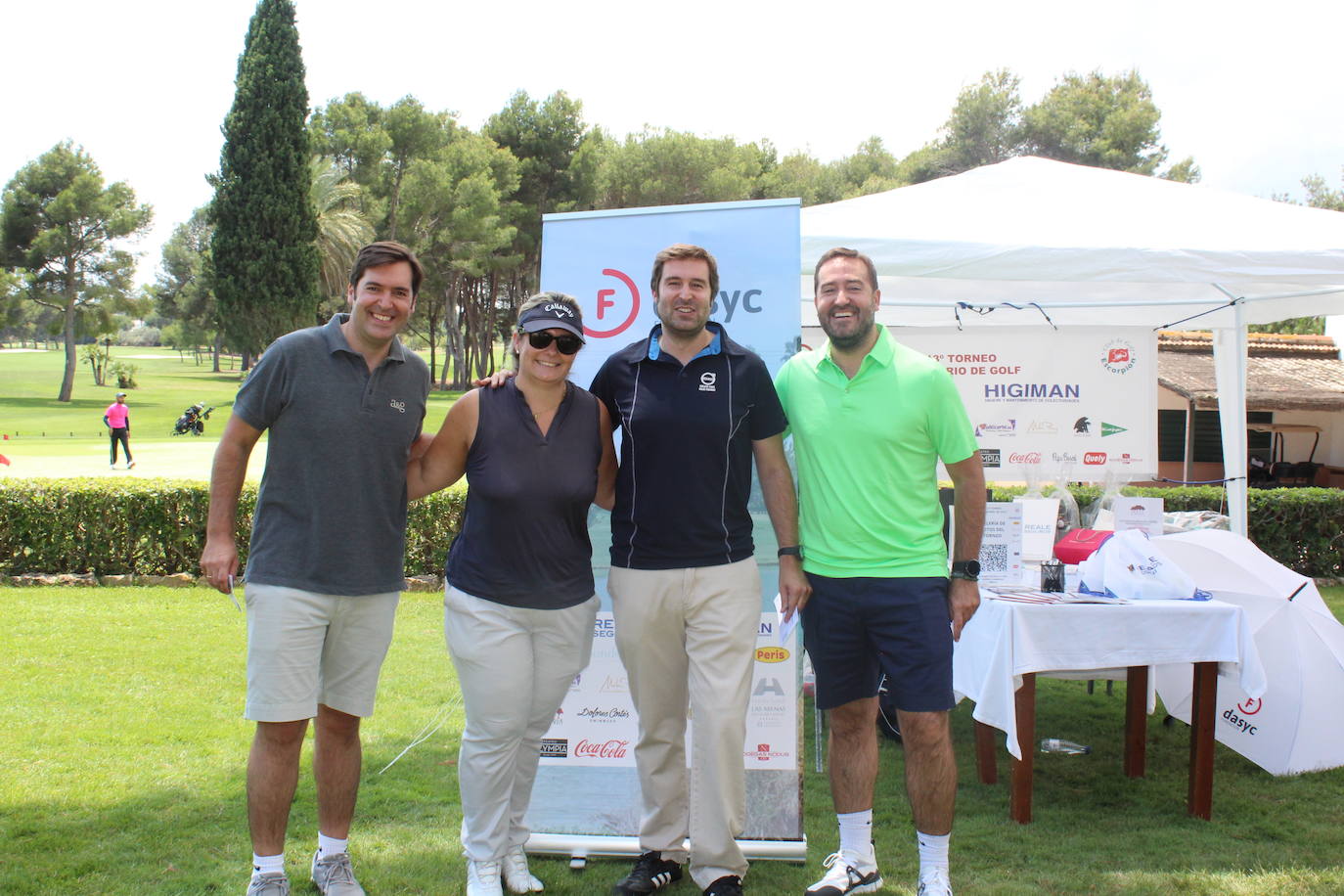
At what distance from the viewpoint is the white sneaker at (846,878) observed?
2.84m

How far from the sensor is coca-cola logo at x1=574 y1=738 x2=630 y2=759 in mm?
3396

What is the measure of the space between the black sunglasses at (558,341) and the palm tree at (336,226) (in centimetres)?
2956

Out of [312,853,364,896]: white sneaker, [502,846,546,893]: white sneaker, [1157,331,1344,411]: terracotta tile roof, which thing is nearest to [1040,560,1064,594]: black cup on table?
[502,846,546,893]: white sneaker

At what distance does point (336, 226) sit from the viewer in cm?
3083

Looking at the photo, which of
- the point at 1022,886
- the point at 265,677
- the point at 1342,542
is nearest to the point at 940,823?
the point at 1022,886

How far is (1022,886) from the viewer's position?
9.71 feet

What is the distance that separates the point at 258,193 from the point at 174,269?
48425 mm

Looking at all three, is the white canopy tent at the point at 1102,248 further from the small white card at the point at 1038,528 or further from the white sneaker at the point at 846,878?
the white sneaker at the point at 846,878

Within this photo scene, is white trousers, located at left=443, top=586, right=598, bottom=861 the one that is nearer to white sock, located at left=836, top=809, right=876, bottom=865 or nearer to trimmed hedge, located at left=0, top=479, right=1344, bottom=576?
white sock, located at left=836, top=809, right=876, bottom=865

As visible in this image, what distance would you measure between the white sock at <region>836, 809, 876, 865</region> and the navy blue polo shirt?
91cm

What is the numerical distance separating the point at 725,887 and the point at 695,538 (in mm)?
1025

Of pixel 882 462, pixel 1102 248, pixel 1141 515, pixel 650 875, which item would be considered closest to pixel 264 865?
pixel 650 875

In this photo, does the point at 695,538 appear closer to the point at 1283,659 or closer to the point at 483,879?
the point at 483,879

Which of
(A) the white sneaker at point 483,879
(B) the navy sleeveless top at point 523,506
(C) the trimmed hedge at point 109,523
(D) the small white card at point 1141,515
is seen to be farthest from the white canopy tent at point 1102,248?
(C) the trimmed hedge at point 109,523
